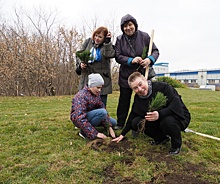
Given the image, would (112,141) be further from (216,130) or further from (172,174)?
(216,130)

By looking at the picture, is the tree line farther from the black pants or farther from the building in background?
the building in background

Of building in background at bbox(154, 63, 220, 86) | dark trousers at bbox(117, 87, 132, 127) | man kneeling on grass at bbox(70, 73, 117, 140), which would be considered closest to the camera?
man kneeling on grass at bbox(70, 73, 117, 140)

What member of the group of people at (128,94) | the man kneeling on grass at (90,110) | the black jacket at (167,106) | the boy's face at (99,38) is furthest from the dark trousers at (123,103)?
the boy's face at (99,38)

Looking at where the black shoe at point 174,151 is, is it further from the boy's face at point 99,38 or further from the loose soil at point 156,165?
the boy's face at point 99,38

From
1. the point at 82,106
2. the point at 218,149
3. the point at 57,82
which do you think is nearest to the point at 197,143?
the point at 218,149

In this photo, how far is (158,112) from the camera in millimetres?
2492

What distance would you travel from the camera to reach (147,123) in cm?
273

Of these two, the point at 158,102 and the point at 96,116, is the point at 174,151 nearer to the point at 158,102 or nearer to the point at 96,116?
the point at 158,102

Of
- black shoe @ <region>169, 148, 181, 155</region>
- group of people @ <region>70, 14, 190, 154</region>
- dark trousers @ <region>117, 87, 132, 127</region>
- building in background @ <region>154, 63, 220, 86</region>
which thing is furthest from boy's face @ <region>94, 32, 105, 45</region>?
building in background @ <region>154, 63, 220, 86</region>

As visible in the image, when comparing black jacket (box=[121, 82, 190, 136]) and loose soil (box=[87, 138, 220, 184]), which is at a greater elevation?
black jacket (box=[121, 82, 190, 136])

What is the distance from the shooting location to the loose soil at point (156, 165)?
1.99 meters

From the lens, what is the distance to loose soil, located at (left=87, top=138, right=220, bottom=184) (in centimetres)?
199

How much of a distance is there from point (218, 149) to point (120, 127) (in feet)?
4.92

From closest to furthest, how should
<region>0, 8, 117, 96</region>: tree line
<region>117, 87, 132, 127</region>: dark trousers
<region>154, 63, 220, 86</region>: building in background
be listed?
<region>117, 87, 132, 127</region>: dark trousers, <region>0, 8, 117, 96</region>: tree line, <region>154, 63, 220, 86</region>: building in background
